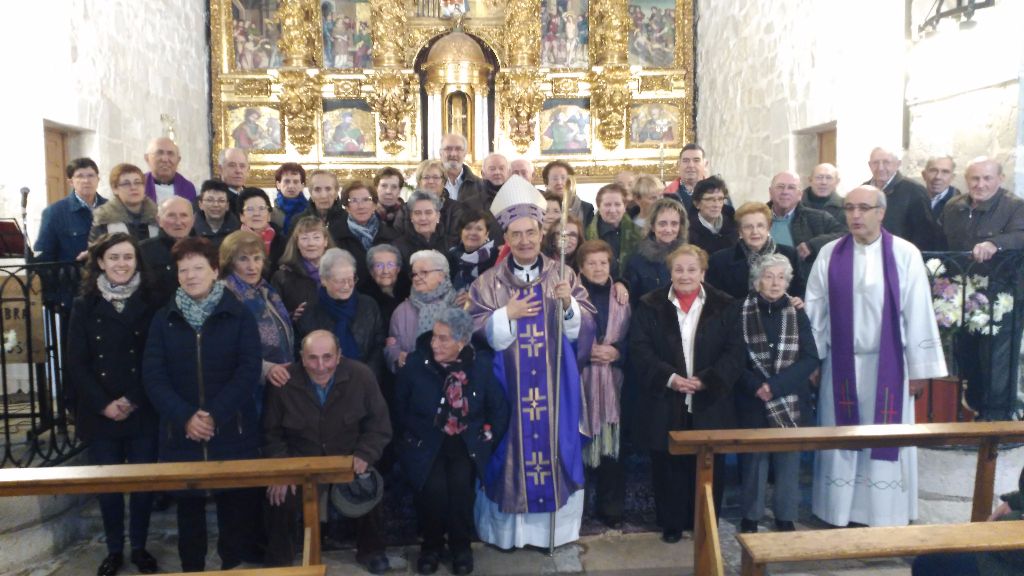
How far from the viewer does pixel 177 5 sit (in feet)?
34.1

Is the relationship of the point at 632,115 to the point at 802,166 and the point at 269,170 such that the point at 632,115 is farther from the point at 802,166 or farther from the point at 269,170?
→ the point at 269,170

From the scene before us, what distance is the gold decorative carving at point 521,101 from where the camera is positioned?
11.2 metres

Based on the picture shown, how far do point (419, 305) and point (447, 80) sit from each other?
25.2 feet

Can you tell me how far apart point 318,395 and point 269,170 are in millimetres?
8173

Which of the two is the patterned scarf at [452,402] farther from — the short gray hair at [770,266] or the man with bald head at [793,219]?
the man with bald head at [793,219]

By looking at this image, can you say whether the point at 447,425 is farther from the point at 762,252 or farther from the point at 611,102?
the point at 611,102

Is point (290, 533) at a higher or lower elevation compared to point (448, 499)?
lower

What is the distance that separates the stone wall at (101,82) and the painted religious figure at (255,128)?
14.9 inches

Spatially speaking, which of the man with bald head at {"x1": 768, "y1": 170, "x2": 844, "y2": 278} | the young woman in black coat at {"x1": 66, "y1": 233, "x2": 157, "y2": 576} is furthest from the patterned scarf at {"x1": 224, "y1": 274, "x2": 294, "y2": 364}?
the man with bald head at {"x1": 768, "y1": 170, "x2": 844, "y2": 278}

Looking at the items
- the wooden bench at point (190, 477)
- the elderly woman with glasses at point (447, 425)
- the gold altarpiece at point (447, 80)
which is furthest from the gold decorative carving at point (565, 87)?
the wooden bench at point (190, 477)

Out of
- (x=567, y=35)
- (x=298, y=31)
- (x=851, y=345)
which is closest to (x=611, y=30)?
(x=567, y=35)

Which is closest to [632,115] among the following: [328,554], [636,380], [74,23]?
[74,23]

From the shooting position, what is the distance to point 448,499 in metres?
3.86

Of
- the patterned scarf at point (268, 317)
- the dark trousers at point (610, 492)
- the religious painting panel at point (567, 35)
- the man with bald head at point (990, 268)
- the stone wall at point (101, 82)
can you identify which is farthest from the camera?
the religious painting panel at point (567, 35)
